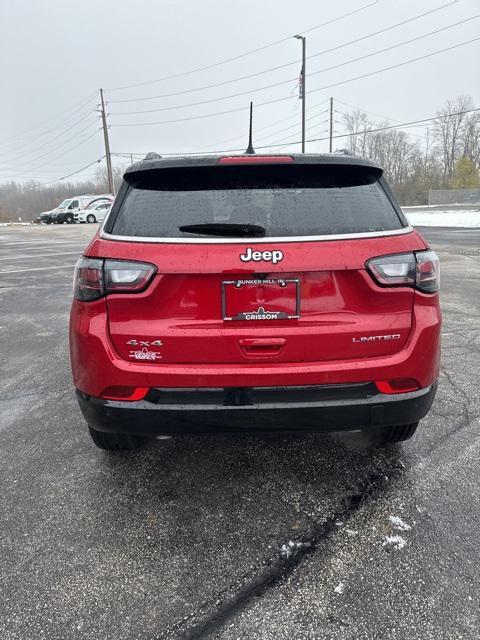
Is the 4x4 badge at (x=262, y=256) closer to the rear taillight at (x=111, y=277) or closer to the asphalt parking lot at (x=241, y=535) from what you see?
the rear taillight at (x=111, y=277)

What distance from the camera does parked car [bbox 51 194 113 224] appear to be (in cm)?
3856

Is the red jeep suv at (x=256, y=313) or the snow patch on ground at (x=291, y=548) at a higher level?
the red jeep suv at (x=256, y=313)

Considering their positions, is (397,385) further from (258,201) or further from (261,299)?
(258,201)

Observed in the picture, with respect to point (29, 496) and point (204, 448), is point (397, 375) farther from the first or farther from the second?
point (29, 496)

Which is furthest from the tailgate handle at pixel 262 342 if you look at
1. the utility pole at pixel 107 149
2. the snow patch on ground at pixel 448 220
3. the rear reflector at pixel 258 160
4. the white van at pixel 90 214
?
the utility pole at pixel 107 149

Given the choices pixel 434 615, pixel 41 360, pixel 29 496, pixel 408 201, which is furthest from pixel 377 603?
pixel 408 201

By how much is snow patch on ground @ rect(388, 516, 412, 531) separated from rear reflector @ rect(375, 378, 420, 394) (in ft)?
2.15

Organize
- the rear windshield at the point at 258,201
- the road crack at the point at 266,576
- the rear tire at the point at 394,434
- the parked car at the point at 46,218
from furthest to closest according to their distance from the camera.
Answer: the parked car at the point at 46,218
the rear tire at the point at 394,434
the rear windshield at the point at 258,201
the road crack at the point at 266,576

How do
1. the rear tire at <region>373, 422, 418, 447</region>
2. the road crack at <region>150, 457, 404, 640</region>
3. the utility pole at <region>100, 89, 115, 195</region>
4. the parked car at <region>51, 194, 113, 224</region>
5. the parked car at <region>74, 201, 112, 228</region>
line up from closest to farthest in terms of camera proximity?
the road crack at <region>150, 457, 404, 640</region> < the rear tire at <region>373, 422, 418, 447</region> < the parked car at <region>74, 201, 112, 228</region> < the parked car at <region>51, 194, 113, 224</region> < the utility pole at <region>100, 89, 115, 195</region>

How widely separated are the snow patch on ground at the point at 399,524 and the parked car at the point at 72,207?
128ft

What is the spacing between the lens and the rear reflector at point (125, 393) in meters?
2.19

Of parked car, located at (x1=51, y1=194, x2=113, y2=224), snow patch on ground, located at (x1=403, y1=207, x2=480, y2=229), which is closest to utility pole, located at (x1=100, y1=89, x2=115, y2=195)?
parked car, located at (x1=51, y1=194, x2=113, y2=224)

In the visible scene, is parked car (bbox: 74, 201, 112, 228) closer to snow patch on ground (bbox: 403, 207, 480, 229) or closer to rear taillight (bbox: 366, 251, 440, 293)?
snow patch on ground (bbox: 403, 207, 480, 229)

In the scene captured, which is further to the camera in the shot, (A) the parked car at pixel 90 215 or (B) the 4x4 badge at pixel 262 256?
(A) the parked car at pixel 90 215
